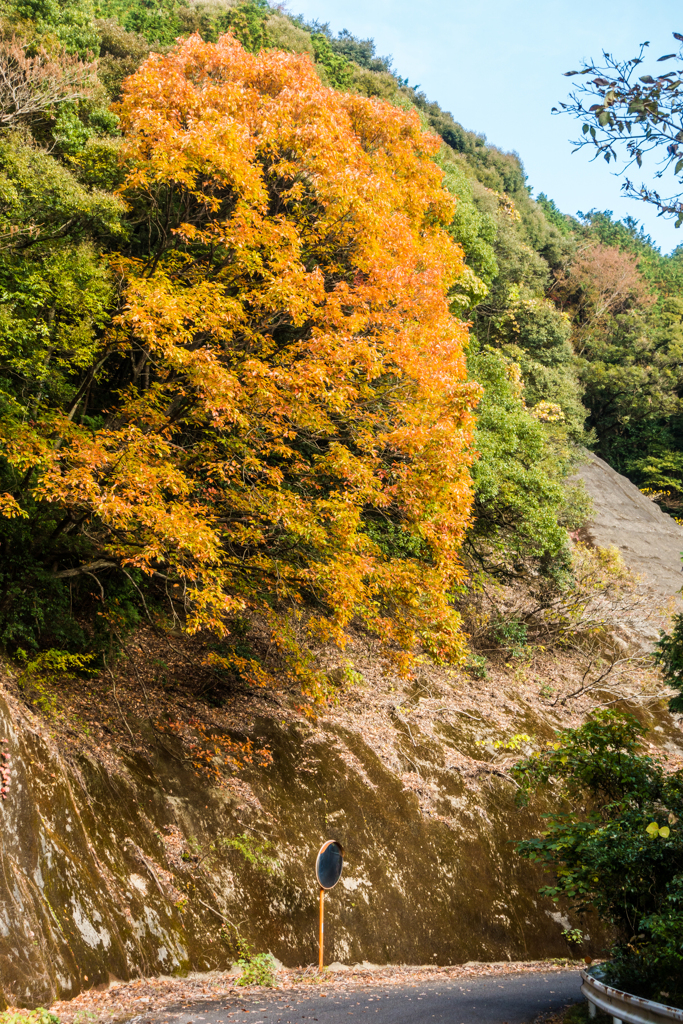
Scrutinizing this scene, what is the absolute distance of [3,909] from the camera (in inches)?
241

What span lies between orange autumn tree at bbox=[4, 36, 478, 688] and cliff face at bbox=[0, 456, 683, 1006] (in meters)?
1.70

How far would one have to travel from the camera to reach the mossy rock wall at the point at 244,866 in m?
7.04

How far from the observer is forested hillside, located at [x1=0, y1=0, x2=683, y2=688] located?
9617mm

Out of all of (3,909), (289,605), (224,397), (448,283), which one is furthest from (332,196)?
(3,909)

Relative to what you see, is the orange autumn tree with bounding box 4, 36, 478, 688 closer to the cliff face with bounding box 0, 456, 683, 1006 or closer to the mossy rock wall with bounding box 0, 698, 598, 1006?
the cliff face with bounding box 0, 456, 683, 1006

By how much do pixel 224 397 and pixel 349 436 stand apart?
3.03 m

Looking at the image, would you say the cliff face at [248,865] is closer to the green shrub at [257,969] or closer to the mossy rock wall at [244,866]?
the mossy rock wall at [244,866]

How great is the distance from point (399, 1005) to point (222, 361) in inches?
363

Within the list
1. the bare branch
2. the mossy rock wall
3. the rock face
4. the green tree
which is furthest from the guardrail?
the rock face

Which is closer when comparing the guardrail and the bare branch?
the guardrail

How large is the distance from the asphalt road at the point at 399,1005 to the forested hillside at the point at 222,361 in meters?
3.98

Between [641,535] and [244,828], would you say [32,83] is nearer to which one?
[244,828]

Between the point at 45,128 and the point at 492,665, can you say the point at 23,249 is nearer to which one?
the point at 45,128

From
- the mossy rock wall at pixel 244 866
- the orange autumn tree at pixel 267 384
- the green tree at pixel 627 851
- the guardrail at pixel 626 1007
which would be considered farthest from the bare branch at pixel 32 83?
the guardrail at pixel 626 1007
